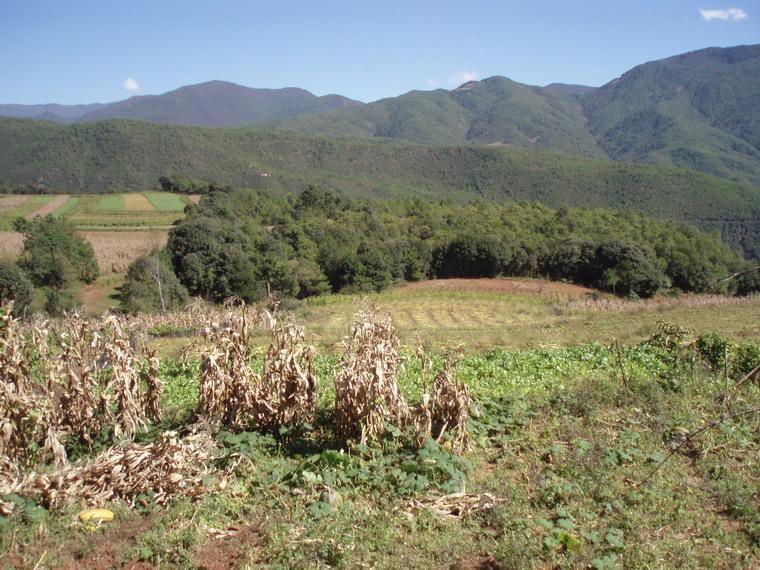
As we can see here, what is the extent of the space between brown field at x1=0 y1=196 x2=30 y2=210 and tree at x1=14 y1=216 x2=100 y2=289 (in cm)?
2040

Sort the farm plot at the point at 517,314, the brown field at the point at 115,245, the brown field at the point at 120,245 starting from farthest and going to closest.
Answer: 1. the brown field at the point at 120,245
2. the brown field at the point at 115,245
3. the farm plot at the point at 517,314

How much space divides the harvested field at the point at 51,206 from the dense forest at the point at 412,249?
15.4 meters

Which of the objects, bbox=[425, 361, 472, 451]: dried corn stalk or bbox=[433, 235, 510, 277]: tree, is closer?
bbox=[425, 361, 472, 451]: dried corn stalk

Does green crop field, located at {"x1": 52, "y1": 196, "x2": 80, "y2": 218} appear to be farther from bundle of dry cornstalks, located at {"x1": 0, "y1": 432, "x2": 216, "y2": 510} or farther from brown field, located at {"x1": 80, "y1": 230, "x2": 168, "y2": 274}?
bundle of dry cornstalks, located at {"x1": 0, "y1": 432, "x2": 216, "y2": 510}

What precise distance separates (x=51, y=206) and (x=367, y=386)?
216 feet

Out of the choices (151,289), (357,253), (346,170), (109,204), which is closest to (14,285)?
(151,289)

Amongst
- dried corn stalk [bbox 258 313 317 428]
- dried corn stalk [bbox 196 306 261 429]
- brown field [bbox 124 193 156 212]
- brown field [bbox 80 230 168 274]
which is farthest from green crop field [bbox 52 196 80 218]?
dried corn stalk [bbox 258 313 317 428]

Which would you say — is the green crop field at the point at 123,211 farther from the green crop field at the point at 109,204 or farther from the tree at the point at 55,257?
the tree at the point at 55,257

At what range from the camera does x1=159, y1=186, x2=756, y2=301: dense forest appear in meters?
41.2

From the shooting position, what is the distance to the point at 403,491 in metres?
4.84

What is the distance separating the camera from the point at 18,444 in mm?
4844

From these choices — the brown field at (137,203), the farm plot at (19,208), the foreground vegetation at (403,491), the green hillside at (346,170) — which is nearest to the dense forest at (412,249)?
the brown field at (137,203)

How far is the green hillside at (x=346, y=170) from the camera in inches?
3221

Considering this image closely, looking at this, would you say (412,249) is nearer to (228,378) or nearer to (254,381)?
(254,381)
